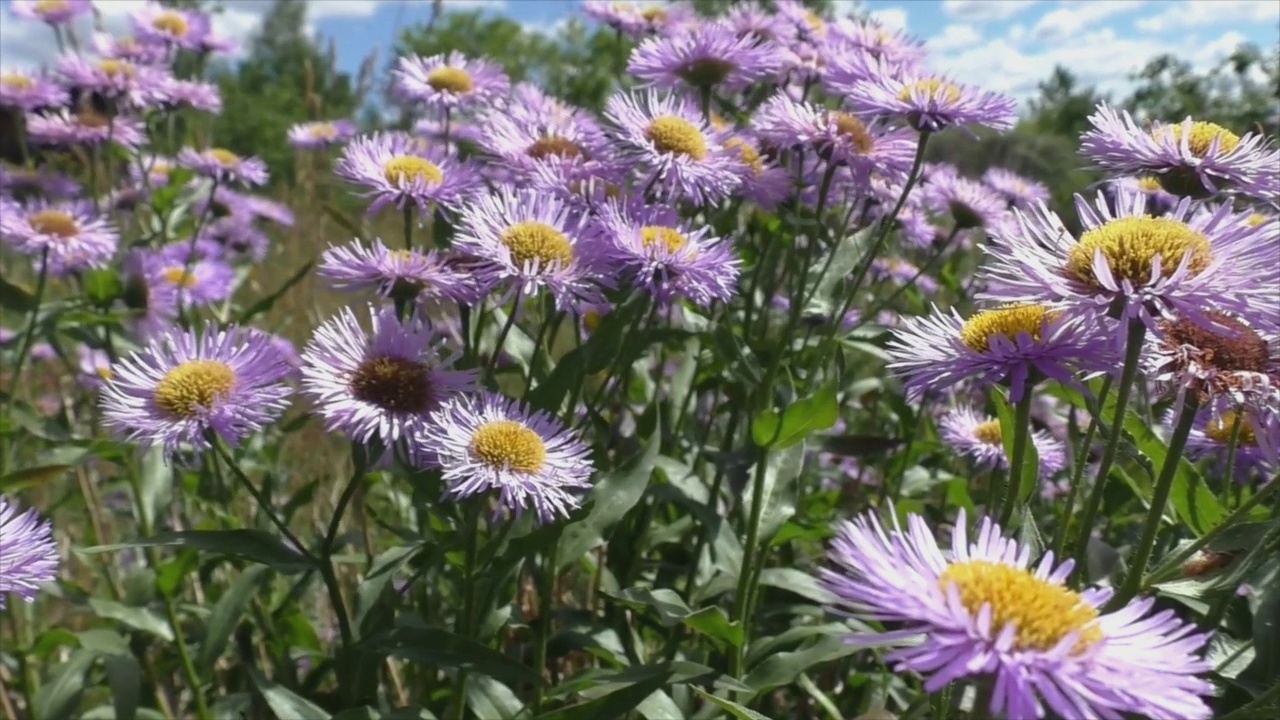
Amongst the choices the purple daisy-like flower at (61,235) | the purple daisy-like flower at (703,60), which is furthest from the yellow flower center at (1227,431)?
the purple daisy-like flower at (61,235)

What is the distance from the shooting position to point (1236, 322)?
106 centimetres

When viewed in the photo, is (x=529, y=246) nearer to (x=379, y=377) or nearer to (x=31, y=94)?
(x=379, y=377)

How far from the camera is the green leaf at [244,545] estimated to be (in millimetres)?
1297

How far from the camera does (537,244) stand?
4.71ft

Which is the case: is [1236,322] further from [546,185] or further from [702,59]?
[702,59]

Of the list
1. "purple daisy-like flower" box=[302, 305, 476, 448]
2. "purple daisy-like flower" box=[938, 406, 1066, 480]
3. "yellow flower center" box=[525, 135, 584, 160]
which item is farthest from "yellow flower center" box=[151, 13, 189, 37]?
"purple daisy-like flower" box=[938, 406, 1066, 480]

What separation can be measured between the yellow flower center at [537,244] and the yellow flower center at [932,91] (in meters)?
0.59

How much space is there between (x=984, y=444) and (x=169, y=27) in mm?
2625

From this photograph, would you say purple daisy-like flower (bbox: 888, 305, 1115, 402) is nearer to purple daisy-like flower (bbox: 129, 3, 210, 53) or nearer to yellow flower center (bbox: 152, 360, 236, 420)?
yellow flower center (bbox: 152, 360, 236, 420)

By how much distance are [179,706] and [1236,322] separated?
1.96m

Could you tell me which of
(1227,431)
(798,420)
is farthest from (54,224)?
(1227,431)

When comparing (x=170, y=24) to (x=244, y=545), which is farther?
(x=170, y=24)

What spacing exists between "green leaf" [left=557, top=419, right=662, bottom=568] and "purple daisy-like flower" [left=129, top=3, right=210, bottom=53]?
7.68 ft

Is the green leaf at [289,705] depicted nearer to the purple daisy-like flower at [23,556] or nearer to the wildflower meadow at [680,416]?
the wildflower meadow at [680,416]
